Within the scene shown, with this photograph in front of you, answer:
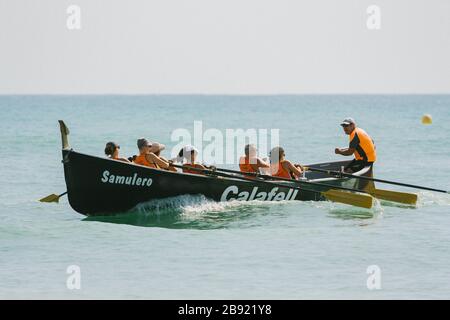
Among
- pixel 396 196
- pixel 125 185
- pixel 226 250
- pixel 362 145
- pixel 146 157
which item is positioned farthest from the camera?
pixel 362 145

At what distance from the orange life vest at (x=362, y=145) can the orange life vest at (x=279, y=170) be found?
172 centimetres

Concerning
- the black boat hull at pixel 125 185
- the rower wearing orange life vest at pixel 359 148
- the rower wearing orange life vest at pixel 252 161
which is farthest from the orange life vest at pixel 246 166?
the rower wearing orange life vest at pixel 359 148

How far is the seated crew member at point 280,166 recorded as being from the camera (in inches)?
690

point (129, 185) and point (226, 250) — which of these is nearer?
point (226, 250)

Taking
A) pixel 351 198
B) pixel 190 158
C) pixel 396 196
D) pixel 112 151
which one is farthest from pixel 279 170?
pixel 112 151

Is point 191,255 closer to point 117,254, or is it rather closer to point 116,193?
point 117,254

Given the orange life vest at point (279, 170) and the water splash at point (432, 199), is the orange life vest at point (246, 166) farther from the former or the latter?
the water splash at point (432, 199)

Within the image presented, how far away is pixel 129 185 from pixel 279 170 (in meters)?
3.18

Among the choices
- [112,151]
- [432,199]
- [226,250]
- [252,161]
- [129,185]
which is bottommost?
[226,250]

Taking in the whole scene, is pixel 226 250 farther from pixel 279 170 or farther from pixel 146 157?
pixel 279 170

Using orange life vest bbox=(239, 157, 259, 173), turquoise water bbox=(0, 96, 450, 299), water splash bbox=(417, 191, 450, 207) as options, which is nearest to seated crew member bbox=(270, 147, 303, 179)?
orange life vest bbox=(239, 157, 259, 173)

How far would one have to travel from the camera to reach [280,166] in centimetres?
1767

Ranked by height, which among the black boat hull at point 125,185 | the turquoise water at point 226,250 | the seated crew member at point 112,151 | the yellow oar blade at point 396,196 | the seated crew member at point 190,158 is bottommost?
the turquoise water at point 226,250
